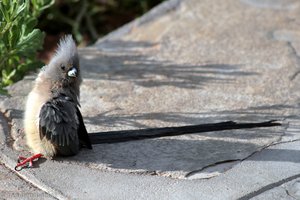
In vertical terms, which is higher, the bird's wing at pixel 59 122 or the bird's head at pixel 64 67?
the bird's head at pixel 64 67

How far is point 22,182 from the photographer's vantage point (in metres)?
3.55

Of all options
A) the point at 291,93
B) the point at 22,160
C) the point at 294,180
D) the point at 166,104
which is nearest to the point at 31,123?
the point at 22,160

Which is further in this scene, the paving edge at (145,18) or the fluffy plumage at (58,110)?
the paving edge at (145,18)

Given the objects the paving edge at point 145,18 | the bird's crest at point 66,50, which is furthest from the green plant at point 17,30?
the paving edge at point 145,18

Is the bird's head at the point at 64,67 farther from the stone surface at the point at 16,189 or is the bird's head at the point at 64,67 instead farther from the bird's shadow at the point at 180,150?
the stone surface at the point at 16,189

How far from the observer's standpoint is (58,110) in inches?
144

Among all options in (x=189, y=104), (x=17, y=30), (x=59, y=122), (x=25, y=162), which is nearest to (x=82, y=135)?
(x=59, y=122)

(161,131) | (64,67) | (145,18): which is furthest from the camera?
(145,18)

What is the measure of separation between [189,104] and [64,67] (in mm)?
1062

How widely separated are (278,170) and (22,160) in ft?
4.47

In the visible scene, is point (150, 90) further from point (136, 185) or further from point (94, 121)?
point (136, 185)

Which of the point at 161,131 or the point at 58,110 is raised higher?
the point at 58,110

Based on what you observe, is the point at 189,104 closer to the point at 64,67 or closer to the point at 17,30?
the point at 64,67

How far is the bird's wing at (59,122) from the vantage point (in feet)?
11.9
